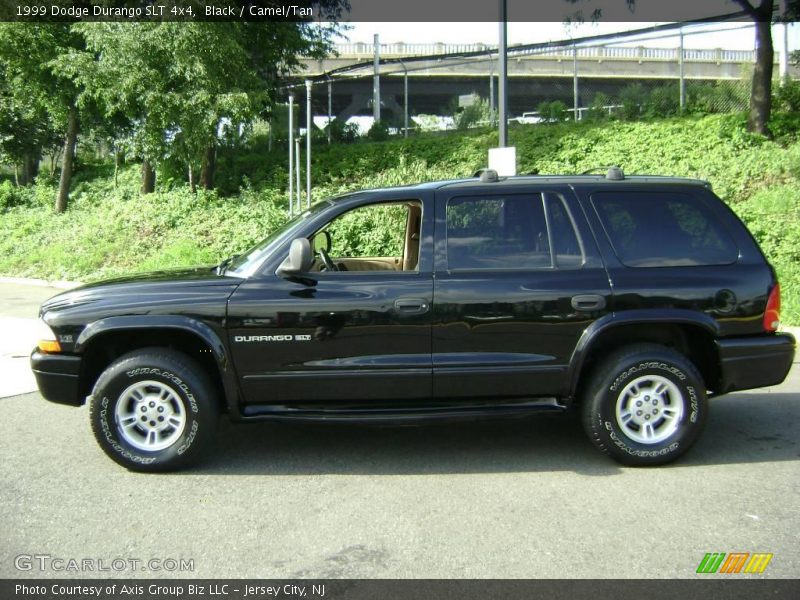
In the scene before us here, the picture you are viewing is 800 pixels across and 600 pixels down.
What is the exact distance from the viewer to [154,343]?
5.12 meters

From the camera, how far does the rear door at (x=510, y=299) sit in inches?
193

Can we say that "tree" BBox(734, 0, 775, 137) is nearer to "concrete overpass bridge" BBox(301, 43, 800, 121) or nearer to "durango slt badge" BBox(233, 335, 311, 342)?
"concrete overpass bridge" BBox(301, 43, 800, 121)

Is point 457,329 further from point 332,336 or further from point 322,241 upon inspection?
point 322,241

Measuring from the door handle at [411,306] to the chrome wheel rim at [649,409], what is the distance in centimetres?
138

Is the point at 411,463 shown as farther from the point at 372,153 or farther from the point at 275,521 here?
the point at 372,153

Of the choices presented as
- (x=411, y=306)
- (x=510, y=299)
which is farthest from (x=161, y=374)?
(x=510, y=299)

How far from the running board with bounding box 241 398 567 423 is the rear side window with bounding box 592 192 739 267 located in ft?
3.77

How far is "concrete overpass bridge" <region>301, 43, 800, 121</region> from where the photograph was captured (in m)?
31.8

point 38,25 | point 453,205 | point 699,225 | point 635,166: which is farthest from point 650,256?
point 38,25

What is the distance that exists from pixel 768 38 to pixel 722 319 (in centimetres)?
1385

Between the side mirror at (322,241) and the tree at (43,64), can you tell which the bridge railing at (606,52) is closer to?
the tree at (43,64)

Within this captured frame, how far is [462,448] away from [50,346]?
2.83 metres

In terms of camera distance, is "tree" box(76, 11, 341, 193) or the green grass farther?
"tree" box(76, 11, 341, 193)

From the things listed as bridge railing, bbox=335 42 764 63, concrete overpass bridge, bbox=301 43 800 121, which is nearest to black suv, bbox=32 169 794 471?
bridge railing, bbox=335 42 764 63
